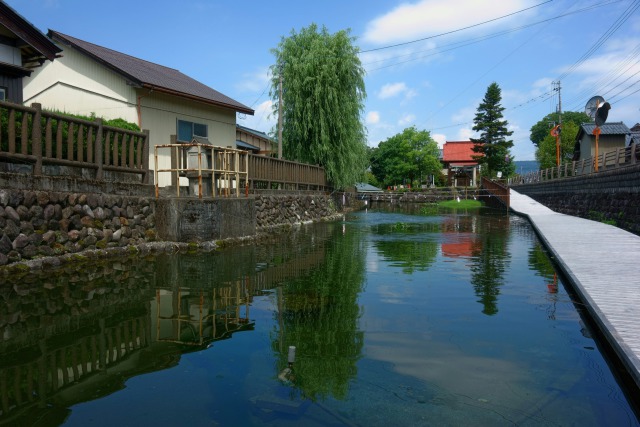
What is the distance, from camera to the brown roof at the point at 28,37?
41.8 ft

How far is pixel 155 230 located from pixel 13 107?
4514 mm

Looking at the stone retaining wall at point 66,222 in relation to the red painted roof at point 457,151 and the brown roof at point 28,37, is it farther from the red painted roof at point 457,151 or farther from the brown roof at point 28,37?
the red painted roof at point 457,151

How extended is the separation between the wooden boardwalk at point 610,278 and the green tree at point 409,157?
52146 millimetres

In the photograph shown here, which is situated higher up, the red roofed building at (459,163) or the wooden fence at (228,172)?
the red roofed building at (459,163)

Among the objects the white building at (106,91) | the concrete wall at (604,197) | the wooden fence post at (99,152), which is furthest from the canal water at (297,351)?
the white building at (106,91)

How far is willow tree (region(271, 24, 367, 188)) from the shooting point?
27.1m

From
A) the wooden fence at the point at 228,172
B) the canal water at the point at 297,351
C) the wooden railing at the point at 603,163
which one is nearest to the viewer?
the canal water at the point at 297,351

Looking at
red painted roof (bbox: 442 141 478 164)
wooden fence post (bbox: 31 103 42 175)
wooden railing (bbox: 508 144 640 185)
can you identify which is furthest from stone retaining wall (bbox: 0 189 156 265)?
red painted roof (bbox: 442 141 478 164)

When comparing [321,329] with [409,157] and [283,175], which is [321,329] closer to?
[283,175]

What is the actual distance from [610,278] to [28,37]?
50.2 feet

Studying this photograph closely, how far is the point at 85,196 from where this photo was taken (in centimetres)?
1009

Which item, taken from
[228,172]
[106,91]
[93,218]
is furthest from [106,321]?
[106,91]

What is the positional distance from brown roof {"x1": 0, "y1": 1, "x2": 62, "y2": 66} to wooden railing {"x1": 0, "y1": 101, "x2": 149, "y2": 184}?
4.34m

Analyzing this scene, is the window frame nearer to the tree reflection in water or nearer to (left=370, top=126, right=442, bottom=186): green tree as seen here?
the tree reflection in water
